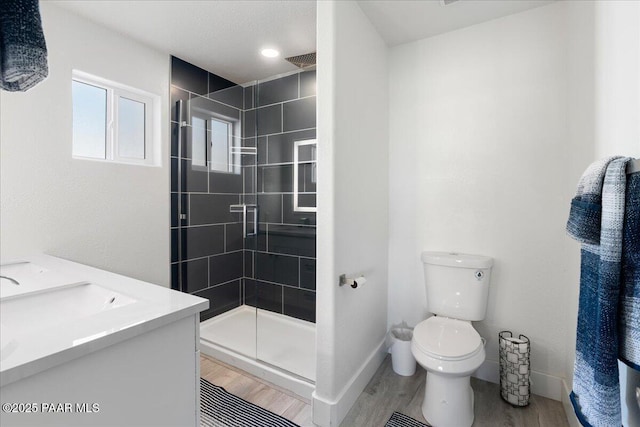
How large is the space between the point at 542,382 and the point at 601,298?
156cm

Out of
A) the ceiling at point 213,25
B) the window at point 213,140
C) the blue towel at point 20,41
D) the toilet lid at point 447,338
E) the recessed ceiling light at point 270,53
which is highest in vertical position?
the recessed ceiling light at point 270,53

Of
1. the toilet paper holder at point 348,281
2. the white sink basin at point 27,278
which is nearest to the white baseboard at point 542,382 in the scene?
the toilet paper holder at point 348,281

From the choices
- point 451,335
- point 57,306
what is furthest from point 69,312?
point 451,335

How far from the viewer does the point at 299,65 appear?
2701 millimetres

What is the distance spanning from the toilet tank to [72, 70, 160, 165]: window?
227 centimetres

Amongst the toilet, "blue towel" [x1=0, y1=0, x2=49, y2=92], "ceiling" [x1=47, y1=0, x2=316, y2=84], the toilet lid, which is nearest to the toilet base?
the toilet

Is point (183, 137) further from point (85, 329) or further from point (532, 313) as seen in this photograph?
point (532, 313)

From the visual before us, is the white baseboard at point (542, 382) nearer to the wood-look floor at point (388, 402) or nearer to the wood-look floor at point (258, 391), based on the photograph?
the wood-look floor at point (388, 402)

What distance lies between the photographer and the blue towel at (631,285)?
2.22 ft

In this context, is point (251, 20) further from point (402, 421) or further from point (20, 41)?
point (402, 421)

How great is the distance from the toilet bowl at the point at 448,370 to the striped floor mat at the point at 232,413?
743 mm

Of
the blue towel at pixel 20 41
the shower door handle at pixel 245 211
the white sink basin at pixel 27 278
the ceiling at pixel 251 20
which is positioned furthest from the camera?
the shower door handle at pixel 245 211

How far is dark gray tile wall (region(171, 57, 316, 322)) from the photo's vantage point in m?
2.45

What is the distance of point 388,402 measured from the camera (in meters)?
1.79
